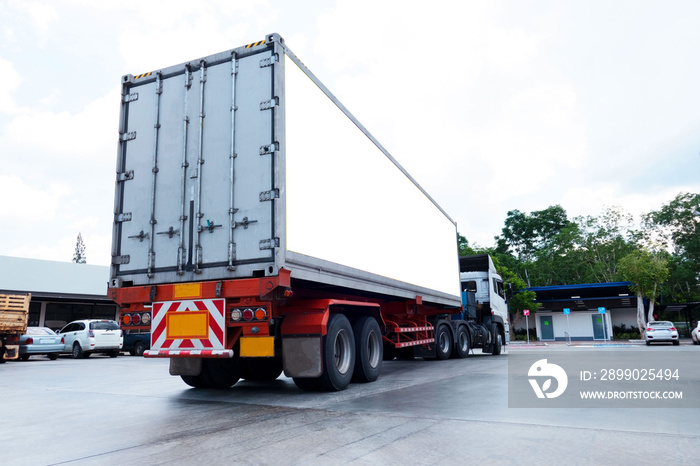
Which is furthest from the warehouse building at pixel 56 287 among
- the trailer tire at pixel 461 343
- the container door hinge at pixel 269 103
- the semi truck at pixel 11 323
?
the container door hinge at pixel 269 103

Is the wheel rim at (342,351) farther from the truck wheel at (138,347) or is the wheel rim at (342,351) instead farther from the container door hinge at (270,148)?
the truck wheel at (138,347)

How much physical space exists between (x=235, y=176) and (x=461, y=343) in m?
11.4

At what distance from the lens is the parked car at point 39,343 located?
20.0m

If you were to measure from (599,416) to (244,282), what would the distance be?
4.55 metres

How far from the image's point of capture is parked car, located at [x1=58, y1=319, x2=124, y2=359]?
70.9ft

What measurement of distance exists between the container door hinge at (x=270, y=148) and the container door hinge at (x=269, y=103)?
56cm

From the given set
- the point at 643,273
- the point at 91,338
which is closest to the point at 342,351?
the point at 91,338

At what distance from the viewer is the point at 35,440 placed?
16.2 feet

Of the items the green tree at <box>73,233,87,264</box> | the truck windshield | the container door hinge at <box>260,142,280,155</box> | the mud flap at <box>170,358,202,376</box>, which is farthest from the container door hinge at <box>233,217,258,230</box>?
the green tree at <box>73,233,87,264</box>

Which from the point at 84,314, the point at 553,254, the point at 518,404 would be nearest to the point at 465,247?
the point at 553,254

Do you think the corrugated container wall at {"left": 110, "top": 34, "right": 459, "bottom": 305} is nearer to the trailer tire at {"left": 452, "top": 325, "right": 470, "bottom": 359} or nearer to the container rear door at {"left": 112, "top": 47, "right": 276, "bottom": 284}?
the container rear door at {"left": 112, "top": 47, "right": 276, "bottom": 284}

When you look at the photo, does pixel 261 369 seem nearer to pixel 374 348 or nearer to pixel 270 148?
pixel 374 348

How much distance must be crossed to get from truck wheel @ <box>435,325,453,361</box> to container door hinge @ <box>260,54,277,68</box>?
981 cm

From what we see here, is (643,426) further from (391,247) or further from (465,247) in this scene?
(465,247)
